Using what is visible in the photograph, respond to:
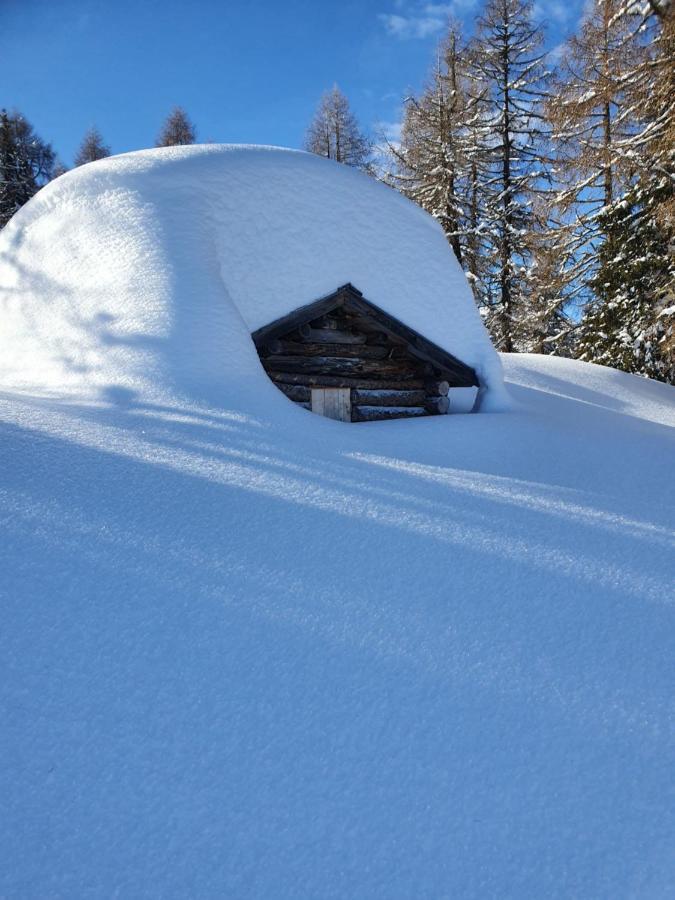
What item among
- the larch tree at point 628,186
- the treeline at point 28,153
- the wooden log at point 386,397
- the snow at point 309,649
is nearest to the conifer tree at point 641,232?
the larch tree at point 628,186

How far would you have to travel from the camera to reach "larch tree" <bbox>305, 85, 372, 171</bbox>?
22391 mm

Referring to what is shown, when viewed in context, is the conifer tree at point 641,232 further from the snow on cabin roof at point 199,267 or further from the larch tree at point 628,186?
the snow on cabin roof at point 199,267

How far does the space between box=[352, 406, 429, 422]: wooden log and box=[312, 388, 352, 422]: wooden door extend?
13 cm

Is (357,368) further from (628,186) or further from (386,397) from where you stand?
(628,186)

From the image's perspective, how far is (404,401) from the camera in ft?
29.0

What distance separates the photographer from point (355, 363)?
27.3 feet

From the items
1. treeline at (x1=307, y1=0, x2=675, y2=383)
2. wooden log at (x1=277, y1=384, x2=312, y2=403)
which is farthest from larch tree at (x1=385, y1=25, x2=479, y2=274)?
wooden log at (x1=277, y1=384, x2=312, y2=403)

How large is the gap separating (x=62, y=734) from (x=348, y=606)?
50.0 inches

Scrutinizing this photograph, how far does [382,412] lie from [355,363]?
2.87ft

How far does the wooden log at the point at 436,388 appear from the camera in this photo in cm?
887

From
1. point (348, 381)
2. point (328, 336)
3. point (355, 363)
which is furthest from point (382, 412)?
point (328, 336)

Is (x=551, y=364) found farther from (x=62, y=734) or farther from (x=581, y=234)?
(x=62, y=734)

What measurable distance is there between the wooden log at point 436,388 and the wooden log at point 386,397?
11 cm

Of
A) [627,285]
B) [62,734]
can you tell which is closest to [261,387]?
[62,734]
